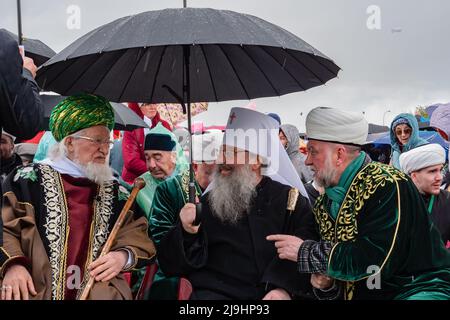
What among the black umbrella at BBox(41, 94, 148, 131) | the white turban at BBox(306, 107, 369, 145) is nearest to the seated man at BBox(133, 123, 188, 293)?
the black umbrella at BBox(41, 94, 148, 131)

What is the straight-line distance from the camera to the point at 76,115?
438 cm

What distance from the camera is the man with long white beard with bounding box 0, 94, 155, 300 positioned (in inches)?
156

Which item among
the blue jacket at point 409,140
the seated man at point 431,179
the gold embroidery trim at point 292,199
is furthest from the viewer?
the blue jacket at point 409,140

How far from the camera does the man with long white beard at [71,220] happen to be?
396 centimetres

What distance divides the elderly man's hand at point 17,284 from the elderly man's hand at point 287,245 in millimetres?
1486

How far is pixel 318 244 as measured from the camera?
3900 millimetres

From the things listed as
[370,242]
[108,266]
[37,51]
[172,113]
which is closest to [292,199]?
[370,242]

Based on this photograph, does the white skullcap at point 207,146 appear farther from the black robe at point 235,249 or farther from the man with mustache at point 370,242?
the man with mustache at point 370,242

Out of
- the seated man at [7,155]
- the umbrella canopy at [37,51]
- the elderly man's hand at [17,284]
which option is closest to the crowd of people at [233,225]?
the elderly man's hand at [17,284]
